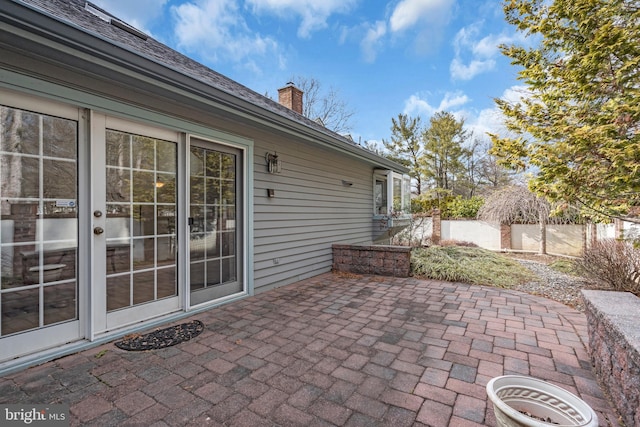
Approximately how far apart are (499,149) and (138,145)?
451 cm

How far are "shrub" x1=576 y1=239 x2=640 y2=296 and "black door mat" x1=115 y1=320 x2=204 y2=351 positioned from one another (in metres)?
5.74

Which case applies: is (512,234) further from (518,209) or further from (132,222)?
(132,222)

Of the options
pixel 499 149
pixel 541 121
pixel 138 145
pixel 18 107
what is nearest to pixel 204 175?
pixel 138 145

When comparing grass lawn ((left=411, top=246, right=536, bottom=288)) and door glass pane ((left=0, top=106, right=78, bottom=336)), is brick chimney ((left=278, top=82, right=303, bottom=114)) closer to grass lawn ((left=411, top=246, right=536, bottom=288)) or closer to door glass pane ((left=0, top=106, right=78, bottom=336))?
grass lawn ((left=411, top=246, right=536, bottom=288))

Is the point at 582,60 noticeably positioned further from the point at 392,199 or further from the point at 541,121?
the point at 392,199

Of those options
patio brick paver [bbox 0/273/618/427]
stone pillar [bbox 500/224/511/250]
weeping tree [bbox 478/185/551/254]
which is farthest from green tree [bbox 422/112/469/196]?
patio brick paver [bbox 0/273/618/427]

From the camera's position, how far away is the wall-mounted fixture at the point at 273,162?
4.51 m

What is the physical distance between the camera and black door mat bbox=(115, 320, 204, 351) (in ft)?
8.46

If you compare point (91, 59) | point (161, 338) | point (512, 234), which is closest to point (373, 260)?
point (161, 338)

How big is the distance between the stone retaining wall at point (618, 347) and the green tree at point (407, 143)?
56.5 feet

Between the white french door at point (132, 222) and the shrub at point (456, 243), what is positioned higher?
the white french door at point (132, 222)

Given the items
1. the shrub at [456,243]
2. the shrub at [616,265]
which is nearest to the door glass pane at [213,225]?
the shrub at [616,265]

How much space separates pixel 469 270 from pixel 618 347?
3863mm

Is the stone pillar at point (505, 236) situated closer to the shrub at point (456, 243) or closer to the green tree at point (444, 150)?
the shrub at point (456, 243)
